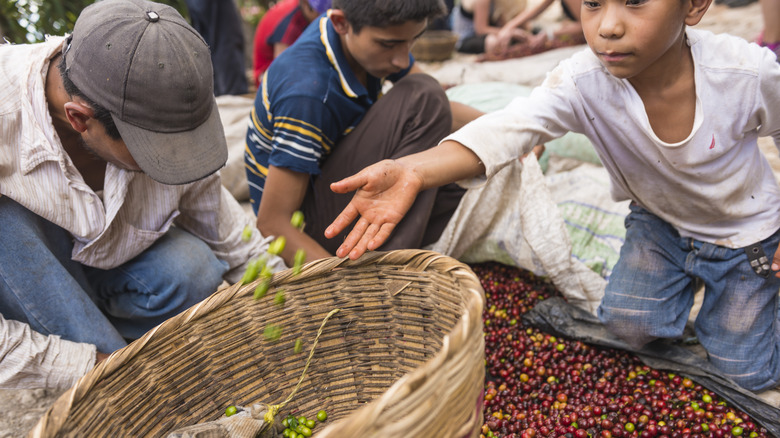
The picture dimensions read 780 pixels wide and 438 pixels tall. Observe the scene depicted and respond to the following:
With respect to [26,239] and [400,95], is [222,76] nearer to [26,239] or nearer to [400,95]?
[400,95]

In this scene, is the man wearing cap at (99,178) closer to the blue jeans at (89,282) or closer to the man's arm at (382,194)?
the blue jeans at (89,282)

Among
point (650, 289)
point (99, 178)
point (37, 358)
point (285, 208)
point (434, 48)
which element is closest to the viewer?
point (37, 358)

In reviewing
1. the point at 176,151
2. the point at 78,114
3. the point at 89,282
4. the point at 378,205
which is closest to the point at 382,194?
the point at 378,205

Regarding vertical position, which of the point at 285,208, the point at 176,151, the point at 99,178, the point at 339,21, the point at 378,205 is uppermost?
the point at 339,21

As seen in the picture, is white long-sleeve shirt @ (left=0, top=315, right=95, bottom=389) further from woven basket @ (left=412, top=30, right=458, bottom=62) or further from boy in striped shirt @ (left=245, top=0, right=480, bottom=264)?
woven basket @ (left=412, top=30, right=458, bottom=62)

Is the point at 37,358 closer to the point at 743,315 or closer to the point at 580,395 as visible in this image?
the point at 580,395

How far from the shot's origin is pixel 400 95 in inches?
105

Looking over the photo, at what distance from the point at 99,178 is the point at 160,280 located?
1.52ft

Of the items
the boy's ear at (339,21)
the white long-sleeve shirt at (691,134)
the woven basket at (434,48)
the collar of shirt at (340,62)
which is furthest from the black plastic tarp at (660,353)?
the woven basket at (434,48)

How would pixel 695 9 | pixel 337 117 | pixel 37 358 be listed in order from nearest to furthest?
pixel 695 9 → pixel 37 358 → pixel 337 117

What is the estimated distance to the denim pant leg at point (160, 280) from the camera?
234cm

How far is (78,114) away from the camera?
172 centimetres

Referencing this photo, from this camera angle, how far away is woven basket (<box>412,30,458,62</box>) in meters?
7.58

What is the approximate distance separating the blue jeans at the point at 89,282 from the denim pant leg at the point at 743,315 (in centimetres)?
205
